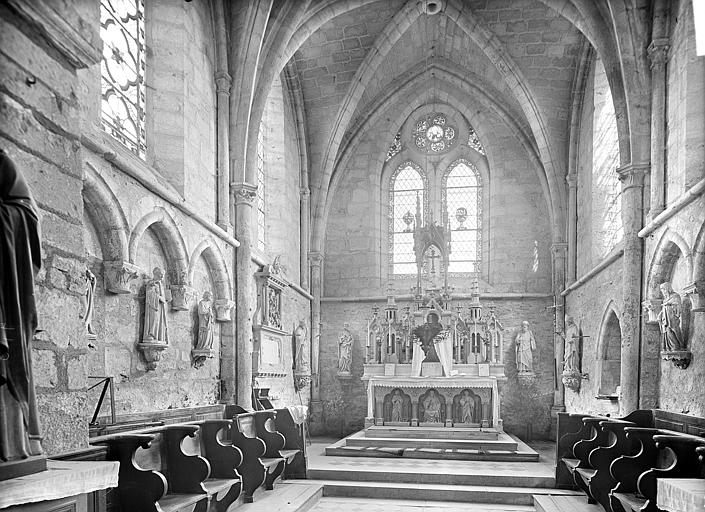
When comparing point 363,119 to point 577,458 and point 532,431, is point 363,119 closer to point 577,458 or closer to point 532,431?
point 532,431

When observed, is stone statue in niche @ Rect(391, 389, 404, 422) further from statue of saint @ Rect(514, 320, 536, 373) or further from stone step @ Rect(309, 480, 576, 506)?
stone step @ Rect(309, 480, 576, 506)

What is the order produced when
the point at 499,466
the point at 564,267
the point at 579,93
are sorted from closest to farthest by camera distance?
1. the point at 499,466
2. the point at 579,93
3. the point at 564,267

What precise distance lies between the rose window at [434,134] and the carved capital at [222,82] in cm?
749

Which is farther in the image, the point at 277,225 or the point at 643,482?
the point at 277,225

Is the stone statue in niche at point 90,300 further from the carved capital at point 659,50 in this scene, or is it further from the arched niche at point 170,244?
the carved capital at point 659,50

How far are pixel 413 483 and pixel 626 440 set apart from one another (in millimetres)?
3313

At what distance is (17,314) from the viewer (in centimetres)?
309

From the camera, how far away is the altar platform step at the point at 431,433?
478 inches

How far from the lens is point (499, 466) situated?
1013cm

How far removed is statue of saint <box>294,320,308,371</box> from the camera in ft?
47.9

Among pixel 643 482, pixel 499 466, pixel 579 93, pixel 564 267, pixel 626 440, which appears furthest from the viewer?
pixel 564 267

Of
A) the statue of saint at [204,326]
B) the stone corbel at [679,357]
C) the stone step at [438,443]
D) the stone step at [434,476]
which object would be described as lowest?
the stone step at [438,443]

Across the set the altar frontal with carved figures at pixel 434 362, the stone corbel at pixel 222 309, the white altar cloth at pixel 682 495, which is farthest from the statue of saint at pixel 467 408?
the white altar cloth at pixel 682 495

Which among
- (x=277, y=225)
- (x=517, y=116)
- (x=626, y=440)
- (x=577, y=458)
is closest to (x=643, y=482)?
(x=626, y=440)
